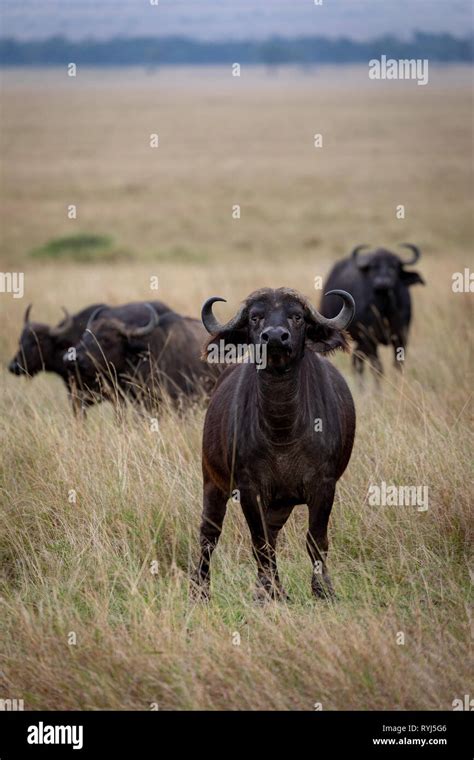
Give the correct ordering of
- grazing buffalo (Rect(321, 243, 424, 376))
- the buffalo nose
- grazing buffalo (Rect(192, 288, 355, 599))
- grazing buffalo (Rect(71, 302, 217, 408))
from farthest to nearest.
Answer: grazing buffalo (Rect(321, 243, 424, 376))
grazing buffalo (Rect(71, 302, 217, 408))
grazing buffalo (Rect(192, 288, 355, 599))
the buffalo nose

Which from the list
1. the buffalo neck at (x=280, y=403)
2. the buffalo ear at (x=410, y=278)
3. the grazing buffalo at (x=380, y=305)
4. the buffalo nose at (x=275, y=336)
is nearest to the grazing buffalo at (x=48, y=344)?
the grazing buffalo at (x=380, y=305)

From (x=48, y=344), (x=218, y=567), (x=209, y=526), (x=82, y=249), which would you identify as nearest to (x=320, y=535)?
(x=209, y=526)

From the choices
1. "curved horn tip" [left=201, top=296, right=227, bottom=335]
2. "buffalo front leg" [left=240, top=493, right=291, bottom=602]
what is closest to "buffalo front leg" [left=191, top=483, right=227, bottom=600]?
"buffalo front leg" [left=240, top=493, right=291, bottom=602]

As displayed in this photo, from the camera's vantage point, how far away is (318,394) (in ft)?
20.5

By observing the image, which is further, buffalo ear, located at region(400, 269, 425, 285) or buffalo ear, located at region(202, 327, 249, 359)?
buffalo ear, located at region(400, 269, 425, 285)

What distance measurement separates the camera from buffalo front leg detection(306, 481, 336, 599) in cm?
613

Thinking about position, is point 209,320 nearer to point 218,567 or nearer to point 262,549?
point 262,549

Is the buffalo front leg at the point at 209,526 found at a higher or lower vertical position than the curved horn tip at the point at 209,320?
lower

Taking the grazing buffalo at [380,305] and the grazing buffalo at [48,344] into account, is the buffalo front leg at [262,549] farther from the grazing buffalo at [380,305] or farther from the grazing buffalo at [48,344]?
the grazing buffalo at [380,305]

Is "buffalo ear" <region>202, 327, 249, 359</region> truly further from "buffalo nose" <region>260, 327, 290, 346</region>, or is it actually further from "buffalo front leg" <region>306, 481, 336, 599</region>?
"buffalo front leg" <region>306, 481, 336, 599</region>

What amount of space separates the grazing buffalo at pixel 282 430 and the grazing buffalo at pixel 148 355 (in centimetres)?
401

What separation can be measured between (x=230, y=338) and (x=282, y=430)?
628 millimetres

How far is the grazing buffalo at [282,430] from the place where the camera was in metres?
5.98

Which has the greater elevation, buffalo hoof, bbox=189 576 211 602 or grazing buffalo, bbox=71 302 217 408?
grazing buffalo, bbox=71 302 217 408
